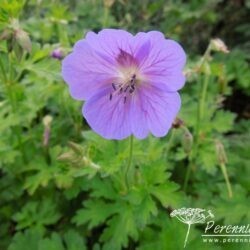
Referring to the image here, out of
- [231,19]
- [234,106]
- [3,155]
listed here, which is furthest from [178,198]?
[231,19]

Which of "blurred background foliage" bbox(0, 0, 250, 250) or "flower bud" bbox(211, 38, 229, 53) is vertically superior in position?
"flower bud" bbox(211, 38, 229, 53)

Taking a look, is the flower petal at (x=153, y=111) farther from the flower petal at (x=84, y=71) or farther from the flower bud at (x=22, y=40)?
the flower bud at (x=22, y=40)

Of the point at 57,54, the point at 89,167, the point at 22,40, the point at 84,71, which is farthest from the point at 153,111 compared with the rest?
the point at 57,54

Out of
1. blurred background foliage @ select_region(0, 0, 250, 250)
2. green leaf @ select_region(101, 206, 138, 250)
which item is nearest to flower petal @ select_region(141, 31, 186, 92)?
blurred background foliage @ select_region(0, 0, 250, 250)

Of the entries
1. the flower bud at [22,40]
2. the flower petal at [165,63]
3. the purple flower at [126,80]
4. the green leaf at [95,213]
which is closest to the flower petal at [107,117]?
the purple flower at [126,80]

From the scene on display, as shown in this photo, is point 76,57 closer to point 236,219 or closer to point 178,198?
point 178,198

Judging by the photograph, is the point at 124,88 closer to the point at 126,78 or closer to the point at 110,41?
the point at 126,78

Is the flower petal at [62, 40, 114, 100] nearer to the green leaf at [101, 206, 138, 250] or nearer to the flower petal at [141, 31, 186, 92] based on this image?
the flower petal at [141, 31, 186, 92]
